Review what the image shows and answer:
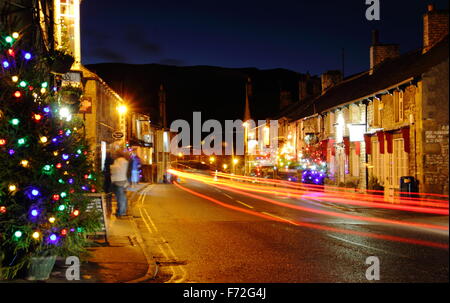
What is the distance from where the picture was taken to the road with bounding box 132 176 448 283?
26.0ft

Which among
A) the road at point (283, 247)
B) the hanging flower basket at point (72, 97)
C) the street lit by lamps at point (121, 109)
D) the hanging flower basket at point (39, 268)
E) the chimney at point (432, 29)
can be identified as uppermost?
the chimney at point (432, 29)

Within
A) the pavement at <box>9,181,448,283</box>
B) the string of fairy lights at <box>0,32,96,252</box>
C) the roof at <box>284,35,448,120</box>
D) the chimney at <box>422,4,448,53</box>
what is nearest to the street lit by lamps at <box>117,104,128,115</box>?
the roof at <box>284,35,448,120</box>

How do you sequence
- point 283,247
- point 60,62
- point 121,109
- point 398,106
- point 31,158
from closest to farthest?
1. point 31,158
2. point 283,247
3. point 60,62
4. point 398,106
5. point 121,109

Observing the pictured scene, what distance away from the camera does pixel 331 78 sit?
148 ft

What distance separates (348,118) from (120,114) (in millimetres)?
16598

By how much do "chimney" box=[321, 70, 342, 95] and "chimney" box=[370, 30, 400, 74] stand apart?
11.0m

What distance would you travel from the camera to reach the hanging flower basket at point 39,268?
23.4 ft

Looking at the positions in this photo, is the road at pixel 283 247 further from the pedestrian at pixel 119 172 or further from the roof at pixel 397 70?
the roof at pixel 397 70

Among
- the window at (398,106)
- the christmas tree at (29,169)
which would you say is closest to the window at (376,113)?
the window at (398,106)

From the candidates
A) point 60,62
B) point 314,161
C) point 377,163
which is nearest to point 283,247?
point 60,62

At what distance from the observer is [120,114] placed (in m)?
36.9

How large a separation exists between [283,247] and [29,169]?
5690 millimetres

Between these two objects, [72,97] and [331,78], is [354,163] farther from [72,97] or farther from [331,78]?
[72,97]

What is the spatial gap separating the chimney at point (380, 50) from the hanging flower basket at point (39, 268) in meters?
29.8
